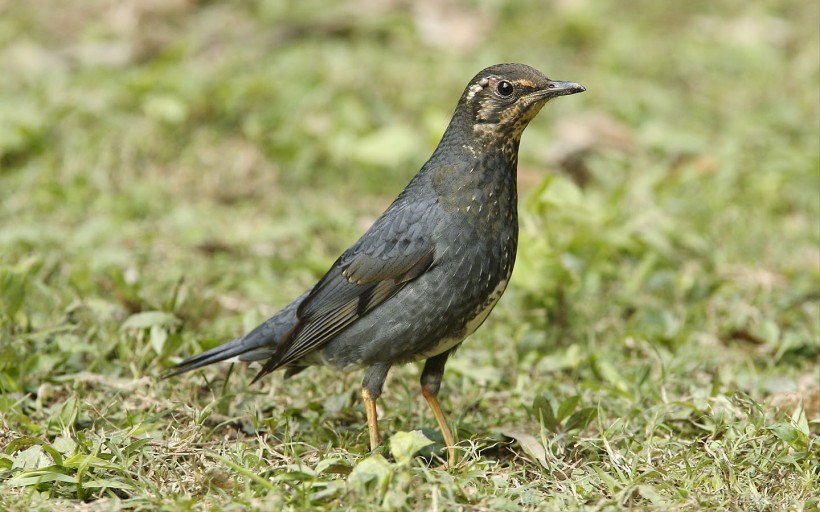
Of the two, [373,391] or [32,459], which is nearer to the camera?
[32,459]

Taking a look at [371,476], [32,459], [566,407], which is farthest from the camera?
[566,407]

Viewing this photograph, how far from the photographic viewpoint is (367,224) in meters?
7.03

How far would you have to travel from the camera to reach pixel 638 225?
648cm

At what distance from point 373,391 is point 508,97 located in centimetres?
138

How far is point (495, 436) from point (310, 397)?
972mm

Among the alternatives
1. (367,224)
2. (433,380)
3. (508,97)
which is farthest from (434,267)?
(367,224)

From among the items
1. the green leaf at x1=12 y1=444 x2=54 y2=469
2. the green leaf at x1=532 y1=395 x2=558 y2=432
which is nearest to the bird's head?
the green leaf at x1=532 y1=395 x2=558 y2=432

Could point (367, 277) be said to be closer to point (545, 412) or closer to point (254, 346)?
point (254, 346)

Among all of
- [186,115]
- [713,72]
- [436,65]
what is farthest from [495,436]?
[713,72]

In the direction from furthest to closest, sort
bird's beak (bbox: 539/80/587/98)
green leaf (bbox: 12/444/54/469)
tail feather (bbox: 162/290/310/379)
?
tail feather (bbox: 162/290/310/379) < bird's beak (bbox: 539/80/587/98) < green leaf (bbox: 12/444/54/469)

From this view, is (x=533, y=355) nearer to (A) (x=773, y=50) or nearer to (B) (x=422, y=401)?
(B) (x=422, y=401)

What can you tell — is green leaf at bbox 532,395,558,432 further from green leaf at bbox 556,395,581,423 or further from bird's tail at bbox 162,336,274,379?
bird's tail at bbox 162,336,274,379

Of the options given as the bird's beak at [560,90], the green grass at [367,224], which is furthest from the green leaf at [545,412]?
the bird's beak at [560,90]

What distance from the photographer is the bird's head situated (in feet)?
15.0
